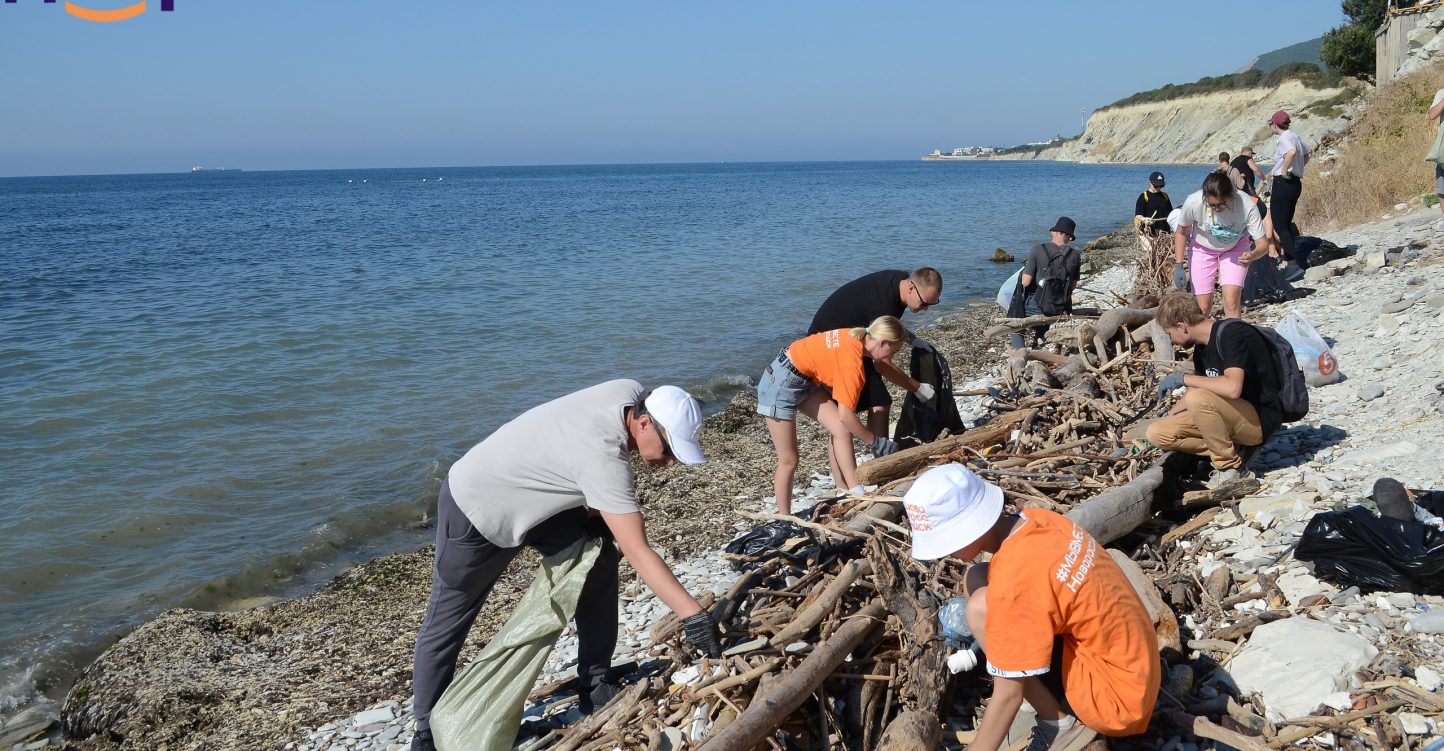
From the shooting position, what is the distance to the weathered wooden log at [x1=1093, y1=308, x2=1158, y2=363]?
8922mm

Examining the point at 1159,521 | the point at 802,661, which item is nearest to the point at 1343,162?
the point at 1159,521

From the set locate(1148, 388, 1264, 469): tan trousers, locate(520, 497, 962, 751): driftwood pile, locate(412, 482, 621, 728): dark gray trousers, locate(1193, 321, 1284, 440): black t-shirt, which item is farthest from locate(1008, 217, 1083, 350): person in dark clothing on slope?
locate(412, 482, 621, 728): dark gray trousers

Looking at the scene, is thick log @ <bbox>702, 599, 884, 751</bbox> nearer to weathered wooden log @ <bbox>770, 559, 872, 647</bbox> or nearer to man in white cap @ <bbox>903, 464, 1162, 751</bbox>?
weathered wooden log @ <bbox>770, 559, 872, 647</bbox>

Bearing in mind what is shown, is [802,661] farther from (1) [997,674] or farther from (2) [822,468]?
(2) [822,468]

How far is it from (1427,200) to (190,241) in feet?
131

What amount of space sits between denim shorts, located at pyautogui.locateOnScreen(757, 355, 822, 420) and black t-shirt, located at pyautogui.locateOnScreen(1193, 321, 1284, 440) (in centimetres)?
247

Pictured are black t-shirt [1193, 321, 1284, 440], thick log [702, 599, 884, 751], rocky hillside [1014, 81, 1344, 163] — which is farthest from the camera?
rocky hillside [1014, 81, 1344, 163]

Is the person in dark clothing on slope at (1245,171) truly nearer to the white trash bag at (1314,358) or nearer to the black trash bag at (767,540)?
the white trash bag at (1314,358)

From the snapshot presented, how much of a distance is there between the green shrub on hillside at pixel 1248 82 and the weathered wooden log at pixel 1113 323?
57700 millimetres

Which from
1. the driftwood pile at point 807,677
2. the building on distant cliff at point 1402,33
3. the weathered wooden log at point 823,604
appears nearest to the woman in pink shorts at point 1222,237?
the driftwood pile at point 807,677

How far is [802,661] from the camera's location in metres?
4.06

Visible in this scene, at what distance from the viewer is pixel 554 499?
393 cm

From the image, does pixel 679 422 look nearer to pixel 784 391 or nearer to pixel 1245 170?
pixel 784 391

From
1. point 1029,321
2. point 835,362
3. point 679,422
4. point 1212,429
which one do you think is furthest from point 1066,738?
point 1029,321
